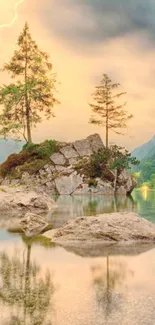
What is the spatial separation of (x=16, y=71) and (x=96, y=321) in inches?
2011

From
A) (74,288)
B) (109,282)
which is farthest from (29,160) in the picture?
(74,288)

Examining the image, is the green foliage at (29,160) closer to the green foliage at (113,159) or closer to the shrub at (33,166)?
the shrub at (33,166)

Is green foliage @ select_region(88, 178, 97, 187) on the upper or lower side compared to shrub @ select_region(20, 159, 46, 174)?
lower

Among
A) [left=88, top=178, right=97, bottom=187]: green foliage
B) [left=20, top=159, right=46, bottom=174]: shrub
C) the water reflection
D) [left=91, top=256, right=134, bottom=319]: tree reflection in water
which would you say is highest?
[left=20, top=159, right=46, bottom=174]: shrub

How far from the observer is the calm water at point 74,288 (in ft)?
16.4

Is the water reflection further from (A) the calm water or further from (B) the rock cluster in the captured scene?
(B) the rock cluster

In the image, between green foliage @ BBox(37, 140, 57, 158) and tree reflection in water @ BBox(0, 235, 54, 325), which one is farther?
green foliage @ BBox(37, 140, 57, 158)

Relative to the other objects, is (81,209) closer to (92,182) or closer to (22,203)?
(22,203)

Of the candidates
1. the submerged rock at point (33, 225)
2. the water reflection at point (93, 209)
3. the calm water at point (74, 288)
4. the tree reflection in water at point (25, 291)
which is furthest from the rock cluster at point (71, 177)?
the tree reflection in water at point (25, 291)

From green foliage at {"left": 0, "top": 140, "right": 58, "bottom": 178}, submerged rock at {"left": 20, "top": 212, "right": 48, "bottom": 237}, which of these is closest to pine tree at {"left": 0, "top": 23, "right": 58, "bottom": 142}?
green foliage at {"left": 0, "top": 140, "right": 58, "bottom": 178}

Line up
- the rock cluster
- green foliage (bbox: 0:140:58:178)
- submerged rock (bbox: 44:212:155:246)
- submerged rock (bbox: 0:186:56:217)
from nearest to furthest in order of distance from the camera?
1. submerged rock (bbox: 44:212:155:246)
2. submerged rock (bbox: 0:186:56:217)
3. the rock cluster
4. green foliage (bbox: 0:140:58:178)

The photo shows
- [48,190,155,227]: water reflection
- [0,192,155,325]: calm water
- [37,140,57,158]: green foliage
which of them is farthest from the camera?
[37,140,57,158]: green foliage

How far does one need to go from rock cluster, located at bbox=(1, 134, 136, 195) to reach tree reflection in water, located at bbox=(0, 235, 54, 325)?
32.8 metres

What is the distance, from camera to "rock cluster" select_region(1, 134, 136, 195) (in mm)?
42000
